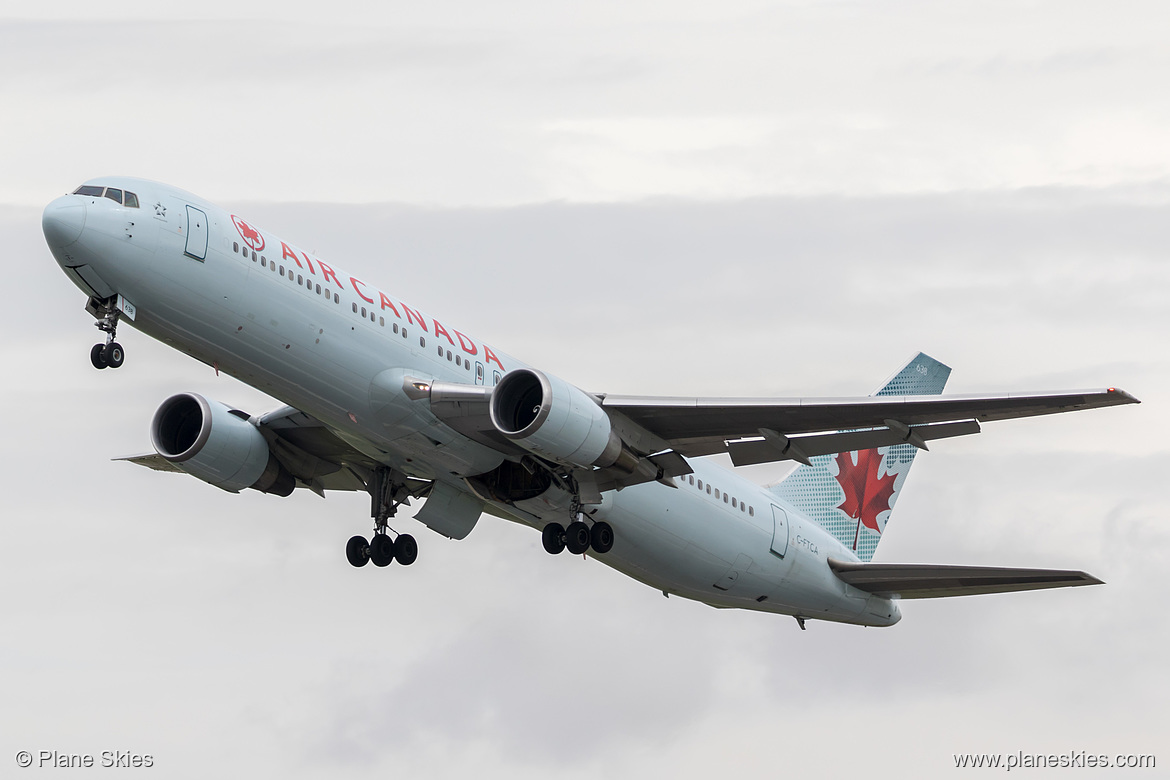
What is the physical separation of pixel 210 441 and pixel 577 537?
785cm

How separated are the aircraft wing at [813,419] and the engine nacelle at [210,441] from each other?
801 cm

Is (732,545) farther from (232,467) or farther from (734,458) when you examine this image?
(232,467)

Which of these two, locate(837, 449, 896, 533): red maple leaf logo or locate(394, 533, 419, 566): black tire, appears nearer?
locate(394, 533, 419, 566): black tire

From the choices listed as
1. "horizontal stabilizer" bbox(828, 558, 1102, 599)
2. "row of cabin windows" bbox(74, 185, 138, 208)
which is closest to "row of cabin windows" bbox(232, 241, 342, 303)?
"row of cabin windows" bbox(74, 185, 138, 208)

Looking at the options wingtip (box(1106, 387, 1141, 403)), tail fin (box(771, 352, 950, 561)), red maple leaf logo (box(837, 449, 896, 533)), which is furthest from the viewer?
red maple leaf logo (box(837, 449, 896, 533))

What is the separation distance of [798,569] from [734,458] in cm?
609

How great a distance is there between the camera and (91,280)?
25.2 metres

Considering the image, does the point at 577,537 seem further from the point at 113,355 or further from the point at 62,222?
the point at 62,222

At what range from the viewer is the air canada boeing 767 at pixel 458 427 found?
2567 centimetres

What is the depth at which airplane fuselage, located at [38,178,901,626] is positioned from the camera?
25.3 m

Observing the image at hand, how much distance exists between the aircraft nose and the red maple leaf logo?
20.8 m

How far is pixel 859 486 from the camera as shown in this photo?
39594 millimetres

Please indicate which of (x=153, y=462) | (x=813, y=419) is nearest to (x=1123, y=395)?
(x=813, y=419)

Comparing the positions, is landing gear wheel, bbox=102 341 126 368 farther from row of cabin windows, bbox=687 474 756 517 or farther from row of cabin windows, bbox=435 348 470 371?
row of cabin windows, bbox=687 474 756 517
